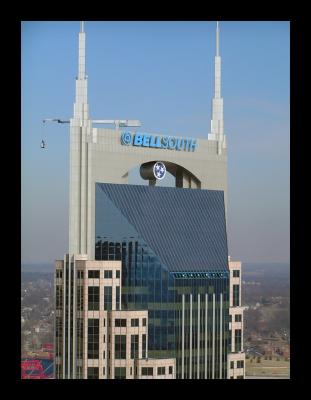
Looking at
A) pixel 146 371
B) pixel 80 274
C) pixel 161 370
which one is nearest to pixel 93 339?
pixel 80 274

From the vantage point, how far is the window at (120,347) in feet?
589

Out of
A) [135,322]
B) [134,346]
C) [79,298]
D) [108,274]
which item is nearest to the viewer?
[79,298]

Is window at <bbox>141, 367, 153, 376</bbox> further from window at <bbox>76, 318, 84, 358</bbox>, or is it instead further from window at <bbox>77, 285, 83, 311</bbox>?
window at <bbox>77, 285, 83, 311</bbox>

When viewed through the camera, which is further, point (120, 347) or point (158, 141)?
point (158, 141)

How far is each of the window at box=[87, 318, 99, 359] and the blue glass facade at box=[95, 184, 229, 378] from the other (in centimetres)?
524

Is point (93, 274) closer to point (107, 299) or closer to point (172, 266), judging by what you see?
point (107, 299)

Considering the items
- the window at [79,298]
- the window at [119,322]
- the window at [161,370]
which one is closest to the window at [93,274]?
the window at [79,298]

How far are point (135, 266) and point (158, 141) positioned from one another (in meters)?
15.3

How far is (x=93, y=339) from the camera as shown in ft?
586

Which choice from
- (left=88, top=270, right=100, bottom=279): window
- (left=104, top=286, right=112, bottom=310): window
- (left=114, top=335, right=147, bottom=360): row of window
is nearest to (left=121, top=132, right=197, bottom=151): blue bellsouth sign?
(left=88, top=270, right=100, bottom=279): window

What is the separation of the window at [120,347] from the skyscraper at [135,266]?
0.11 m

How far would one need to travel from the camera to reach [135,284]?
7269 inches

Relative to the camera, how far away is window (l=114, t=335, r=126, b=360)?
17938 cm

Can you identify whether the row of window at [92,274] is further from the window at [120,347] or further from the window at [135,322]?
the window at [120,347]
